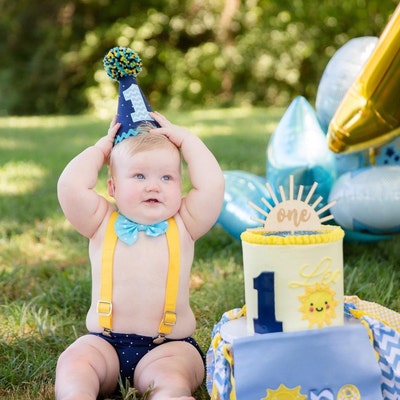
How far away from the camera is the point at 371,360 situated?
1.32 m

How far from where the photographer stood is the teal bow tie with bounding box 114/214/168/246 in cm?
163

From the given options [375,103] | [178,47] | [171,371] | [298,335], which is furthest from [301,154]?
[178,47]

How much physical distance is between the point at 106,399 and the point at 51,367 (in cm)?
22

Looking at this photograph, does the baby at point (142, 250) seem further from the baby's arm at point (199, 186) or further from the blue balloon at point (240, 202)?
the blue balloon at point (240, 202)

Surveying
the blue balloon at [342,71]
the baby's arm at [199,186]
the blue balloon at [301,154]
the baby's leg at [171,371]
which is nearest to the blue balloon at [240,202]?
the blue balloon at [301,154]

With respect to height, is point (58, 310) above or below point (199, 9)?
below

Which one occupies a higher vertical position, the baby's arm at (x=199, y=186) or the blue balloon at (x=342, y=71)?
the blue balloon at (x=342, y=71)

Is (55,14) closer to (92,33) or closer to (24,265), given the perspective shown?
(92,33)

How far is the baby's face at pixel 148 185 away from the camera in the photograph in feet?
5.34

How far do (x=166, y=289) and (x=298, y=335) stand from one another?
1.39 ft

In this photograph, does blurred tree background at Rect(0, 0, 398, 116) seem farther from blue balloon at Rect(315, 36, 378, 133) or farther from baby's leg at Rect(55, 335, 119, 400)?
baby's leg at Rect(55, 335, 119, 400)

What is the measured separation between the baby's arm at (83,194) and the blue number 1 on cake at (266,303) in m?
0.51

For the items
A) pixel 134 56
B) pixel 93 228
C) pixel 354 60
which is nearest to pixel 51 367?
pixel 93 228

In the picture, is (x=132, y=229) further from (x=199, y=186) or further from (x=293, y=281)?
(x=293, y=281)
